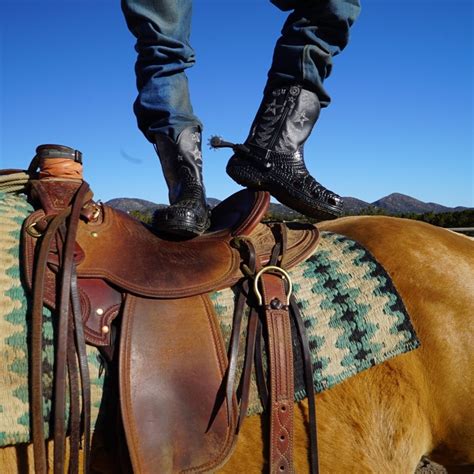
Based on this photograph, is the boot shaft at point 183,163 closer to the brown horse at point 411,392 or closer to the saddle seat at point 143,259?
the saddle seat at point 143,259

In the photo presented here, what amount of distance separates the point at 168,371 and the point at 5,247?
508 millimetres

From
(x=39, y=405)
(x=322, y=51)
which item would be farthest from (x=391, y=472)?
(x=322, y=51)

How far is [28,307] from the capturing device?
1130 millimetres

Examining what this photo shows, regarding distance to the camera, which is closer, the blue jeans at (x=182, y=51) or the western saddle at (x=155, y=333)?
the western saddle at (x=155, y=333)

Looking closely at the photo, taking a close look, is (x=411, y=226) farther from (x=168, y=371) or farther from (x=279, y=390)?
(x=168, y=371)

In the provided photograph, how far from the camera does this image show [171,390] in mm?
1158

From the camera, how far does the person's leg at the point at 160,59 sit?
1.74 metres

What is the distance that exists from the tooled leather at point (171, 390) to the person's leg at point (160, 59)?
810 millimetres

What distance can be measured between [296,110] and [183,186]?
18.6 inches

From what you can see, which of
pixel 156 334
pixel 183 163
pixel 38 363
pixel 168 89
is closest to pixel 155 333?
pixel 156 334

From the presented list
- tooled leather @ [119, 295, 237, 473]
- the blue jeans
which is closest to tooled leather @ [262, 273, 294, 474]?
tooled leather @ [119, 295, 237, 473]

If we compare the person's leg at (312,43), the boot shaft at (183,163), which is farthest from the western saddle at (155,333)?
the person's leg at (312,43)

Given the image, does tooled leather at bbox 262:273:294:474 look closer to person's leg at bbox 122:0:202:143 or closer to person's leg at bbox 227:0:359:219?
person's leg at bbox 227:0:359:219

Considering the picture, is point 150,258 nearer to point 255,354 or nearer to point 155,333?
point 155,333
